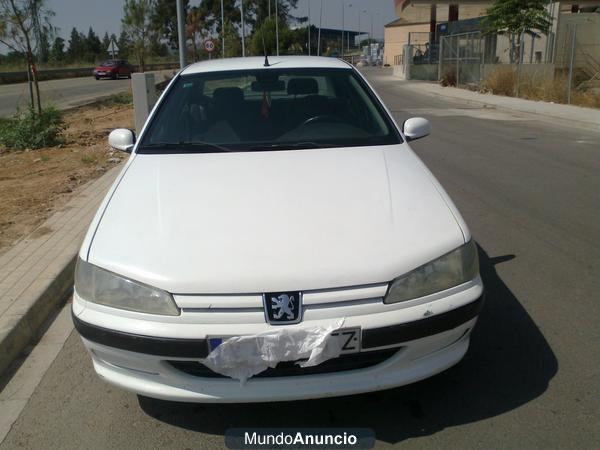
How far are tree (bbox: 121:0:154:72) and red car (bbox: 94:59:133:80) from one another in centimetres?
2169

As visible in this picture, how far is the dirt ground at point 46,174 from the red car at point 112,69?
2920 centimetres

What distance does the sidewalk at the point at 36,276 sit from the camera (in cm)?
353

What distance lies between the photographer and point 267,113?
3.96m

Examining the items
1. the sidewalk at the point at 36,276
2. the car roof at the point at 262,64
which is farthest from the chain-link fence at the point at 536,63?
the sidewalk at the point at 36,276

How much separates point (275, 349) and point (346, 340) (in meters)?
0.29

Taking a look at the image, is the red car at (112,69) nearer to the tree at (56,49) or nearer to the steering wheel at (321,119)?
the tree at (56,49)

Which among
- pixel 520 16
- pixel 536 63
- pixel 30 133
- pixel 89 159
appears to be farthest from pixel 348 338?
pixel 536 63

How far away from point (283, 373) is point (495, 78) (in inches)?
867

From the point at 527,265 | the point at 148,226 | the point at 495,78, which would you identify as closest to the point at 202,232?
the point at 148,226

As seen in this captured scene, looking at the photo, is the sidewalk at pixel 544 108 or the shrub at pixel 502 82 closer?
the sidewalk at pixel 544 108

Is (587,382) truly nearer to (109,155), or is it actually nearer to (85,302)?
(85,302)

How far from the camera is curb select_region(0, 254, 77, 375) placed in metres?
3.37

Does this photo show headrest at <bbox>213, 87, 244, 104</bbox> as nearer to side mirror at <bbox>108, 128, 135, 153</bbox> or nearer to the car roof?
the car roof

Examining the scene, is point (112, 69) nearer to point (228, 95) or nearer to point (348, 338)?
point (228, 95)
